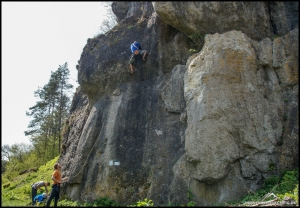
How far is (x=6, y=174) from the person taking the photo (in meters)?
25.5

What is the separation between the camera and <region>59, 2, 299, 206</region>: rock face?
1041 cm

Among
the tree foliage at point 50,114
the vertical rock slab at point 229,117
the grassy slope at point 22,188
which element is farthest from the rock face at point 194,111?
the tree foliage at point 50,114

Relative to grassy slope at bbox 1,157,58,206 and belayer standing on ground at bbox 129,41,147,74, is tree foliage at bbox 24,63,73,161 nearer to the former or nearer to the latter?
grassy slope at bbox 1,157,58,206

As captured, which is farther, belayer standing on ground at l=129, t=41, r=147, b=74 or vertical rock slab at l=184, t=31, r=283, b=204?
belayer standing on ground at l=129, t=41, r=147, b=74

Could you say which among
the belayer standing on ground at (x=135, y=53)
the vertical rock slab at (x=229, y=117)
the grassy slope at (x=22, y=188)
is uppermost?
the belayer standing on ground at (x=135, y=53)

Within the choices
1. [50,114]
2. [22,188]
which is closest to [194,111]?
[22,188]

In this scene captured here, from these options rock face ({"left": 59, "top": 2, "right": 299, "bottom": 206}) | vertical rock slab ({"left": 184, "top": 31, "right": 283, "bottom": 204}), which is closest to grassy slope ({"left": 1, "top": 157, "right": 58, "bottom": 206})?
rock face ({"left": 59, "top": 2, "right": 299, "bottom": 206})

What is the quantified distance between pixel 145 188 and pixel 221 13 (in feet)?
28.7

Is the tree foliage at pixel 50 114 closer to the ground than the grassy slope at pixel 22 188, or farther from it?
farther from it

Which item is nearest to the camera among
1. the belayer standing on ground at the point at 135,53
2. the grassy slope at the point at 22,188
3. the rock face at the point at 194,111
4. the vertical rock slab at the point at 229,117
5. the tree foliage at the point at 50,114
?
the vertical rock slab at the point at 229,117

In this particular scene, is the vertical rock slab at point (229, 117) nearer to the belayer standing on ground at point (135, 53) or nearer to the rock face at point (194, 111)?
the rock face at point (194, 111)

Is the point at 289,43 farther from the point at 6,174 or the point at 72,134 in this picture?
the point at 6,174

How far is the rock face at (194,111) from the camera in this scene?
1041 centimetres

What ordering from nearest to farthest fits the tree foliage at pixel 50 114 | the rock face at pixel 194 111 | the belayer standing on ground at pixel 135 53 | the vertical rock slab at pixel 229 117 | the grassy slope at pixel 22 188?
the vertical rock slab at pixel 229 117, the rock face at pixel 194 111, the grassy slope at pixel 22 188, the belayer standing on ground at pixel 135 53, the tree foliage at pixel 50 114
